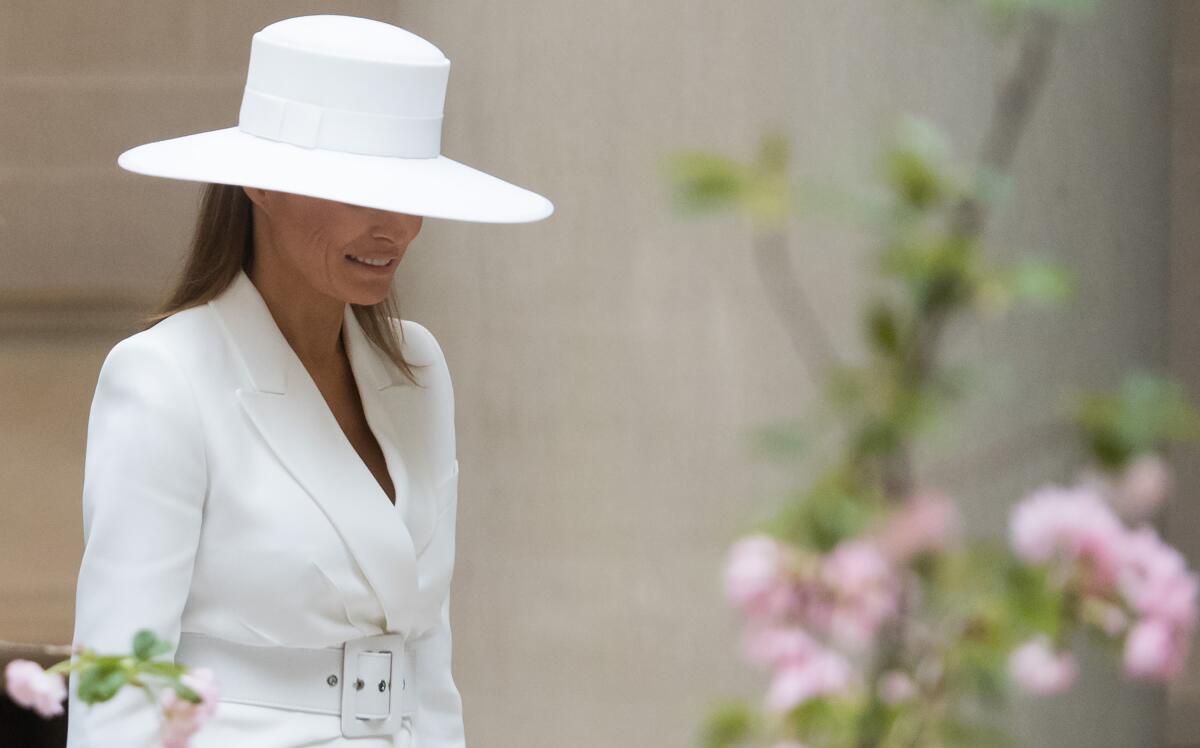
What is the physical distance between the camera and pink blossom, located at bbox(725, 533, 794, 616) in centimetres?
64

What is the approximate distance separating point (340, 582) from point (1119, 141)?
191cm

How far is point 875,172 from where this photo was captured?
648 mm

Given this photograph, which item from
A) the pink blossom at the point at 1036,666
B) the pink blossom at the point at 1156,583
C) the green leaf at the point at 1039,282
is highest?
the green leaf at the point at 1039,282

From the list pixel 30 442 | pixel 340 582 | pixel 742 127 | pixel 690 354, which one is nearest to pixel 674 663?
pixel 690 354

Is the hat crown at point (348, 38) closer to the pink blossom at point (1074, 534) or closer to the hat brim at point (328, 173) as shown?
the hat brim at point (328, 173)

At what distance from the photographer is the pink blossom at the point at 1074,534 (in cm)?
63

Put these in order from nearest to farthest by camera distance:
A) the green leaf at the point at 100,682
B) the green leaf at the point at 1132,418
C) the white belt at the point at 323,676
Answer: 1. the green leaf at the point at 1132,418
2. the green leaf at the point at 100,682
3. the white belt at the point at 323,676

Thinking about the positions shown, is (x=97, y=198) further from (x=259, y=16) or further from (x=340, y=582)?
(x=340, y=582)

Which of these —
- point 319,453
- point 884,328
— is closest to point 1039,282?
point 884,328

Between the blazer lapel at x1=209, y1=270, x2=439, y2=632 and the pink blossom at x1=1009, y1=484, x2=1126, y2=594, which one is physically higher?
the pink blossom at x1=1009, y1=484, x2=1126, y2=594

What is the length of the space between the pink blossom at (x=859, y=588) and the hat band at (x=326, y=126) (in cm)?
113

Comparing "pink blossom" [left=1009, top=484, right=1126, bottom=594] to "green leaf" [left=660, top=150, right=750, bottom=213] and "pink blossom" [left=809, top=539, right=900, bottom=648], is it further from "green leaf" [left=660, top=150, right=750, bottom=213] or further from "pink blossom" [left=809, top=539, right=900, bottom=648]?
"green leaf" [left=660, top=150, right=750, bottom=213]

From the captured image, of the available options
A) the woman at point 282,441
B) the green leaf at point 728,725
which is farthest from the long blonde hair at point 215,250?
the green leaf at point 728,725

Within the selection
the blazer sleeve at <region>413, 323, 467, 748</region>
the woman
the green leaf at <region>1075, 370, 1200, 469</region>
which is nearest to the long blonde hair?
the woman
